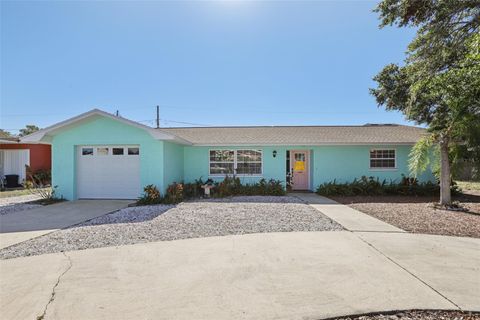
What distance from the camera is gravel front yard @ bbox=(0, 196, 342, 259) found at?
17.6 feet

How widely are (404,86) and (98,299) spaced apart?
1407cm

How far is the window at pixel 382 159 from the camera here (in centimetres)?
1402

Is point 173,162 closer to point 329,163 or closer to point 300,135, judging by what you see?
point 300,135

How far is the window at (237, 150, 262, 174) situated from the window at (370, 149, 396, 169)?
20.2 feet

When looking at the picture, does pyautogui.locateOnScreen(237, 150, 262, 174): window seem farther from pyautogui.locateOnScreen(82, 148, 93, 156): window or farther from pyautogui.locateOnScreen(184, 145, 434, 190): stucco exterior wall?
pyautogui.locateOnScreen(82, 148, 93, 156): window

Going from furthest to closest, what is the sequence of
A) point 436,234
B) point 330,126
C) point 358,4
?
point 330,126 < point 358,4 < point 436,234

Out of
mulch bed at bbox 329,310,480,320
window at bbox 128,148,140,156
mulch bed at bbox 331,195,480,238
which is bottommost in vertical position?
mulch bed at bbox 331,195,480,238

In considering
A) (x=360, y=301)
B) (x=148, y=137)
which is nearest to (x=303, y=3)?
(x=148, y=137)

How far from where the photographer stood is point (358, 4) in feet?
28.7

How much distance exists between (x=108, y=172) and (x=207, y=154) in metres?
5.00

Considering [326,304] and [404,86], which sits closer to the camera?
[326,304]

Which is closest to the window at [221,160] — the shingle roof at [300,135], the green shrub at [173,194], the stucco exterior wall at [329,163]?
the stucco exterior wall at [329,163]

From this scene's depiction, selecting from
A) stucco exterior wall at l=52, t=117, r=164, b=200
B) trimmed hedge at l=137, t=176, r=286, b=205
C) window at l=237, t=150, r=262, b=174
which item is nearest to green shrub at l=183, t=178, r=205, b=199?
trimmed hedge at l=137, t=176, r=286, b=205

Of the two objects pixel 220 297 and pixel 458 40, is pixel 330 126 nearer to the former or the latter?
pixel 458 40
